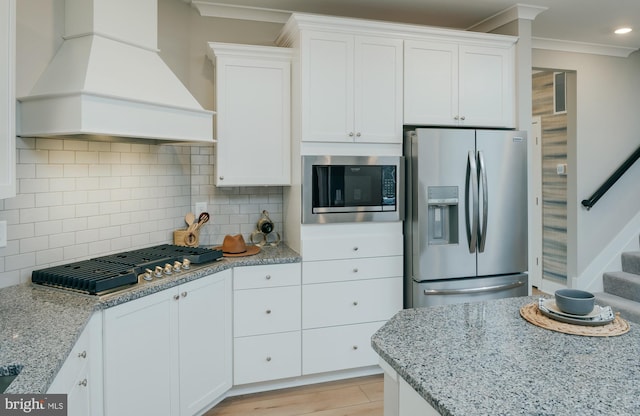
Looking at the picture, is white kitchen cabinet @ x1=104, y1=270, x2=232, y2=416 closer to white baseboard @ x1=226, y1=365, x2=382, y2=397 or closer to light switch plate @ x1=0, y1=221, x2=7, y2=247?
white baseboard @ x1=226, y1=365, x2=382, y2=397

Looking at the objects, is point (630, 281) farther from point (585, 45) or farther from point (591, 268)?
point (585, 45)

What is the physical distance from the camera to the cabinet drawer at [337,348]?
2.98 meters

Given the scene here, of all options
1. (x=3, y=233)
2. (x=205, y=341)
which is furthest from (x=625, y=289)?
(x=3, y=233)

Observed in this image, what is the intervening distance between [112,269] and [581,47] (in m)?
4.52

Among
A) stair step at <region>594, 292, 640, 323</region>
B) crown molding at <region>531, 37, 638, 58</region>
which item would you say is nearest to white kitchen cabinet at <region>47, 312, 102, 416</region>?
stair step at <region>594, 292, 640, 323</region>

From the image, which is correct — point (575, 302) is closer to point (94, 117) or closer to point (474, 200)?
point (474, 200)

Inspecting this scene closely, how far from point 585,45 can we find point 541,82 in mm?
890

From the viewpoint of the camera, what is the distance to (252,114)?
3.08 meters

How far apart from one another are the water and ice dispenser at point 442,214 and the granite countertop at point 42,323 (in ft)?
4.99

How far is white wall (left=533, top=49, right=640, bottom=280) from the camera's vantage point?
4.40 metres

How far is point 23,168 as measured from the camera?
7.18 feet

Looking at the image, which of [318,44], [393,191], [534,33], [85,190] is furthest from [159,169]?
[534,33]

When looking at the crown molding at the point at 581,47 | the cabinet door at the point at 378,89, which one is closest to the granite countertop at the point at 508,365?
the cabinet door at the point at 378,89

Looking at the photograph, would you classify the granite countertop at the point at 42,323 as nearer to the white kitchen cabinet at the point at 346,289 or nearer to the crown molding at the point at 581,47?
the white kitchen cabinet at the point at 346,289
